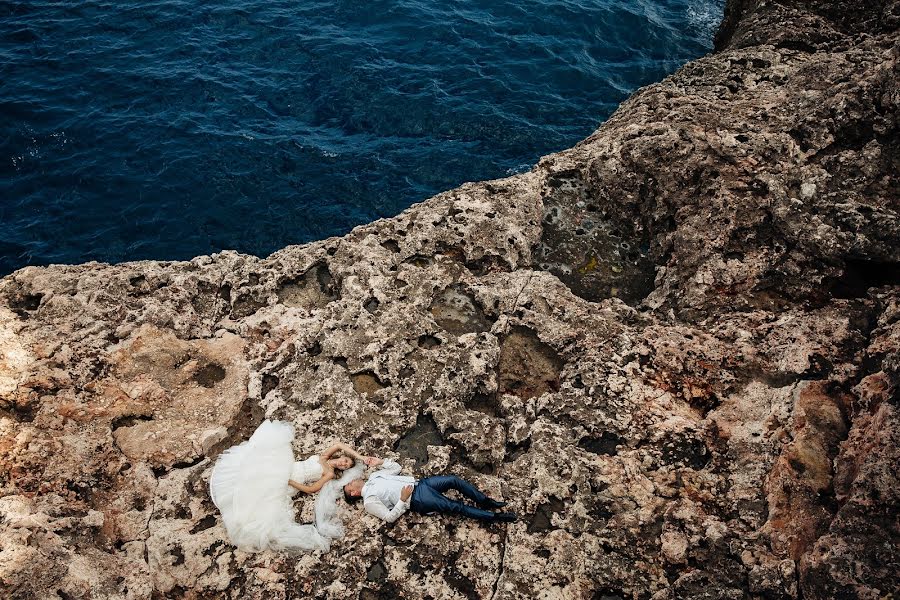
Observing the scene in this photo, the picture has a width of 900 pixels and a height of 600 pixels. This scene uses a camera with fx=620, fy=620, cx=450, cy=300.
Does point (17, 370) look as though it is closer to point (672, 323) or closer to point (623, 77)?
point (672, 323)

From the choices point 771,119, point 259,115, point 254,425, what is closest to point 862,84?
point 771,119

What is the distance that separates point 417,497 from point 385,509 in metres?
0.38

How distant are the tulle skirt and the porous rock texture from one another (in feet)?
0.60

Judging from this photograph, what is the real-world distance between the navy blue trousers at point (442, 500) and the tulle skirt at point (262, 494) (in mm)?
942

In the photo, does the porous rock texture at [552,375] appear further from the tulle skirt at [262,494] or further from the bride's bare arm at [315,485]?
the bride's bare arm at [315,485]

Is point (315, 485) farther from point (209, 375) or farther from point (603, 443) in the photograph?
point (603, 443)

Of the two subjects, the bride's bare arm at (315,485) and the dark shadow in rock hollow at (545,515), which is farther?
the bride's bare arm at (315,485)

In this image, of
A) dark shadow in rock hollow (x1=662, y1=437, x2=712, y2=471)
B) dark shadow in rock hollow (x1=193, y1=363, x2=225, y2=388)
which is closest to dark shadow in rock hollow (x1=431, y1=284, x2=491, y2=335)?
dark shadow in rock hollow (x1=662, y1=437, x2=712, y2=471)

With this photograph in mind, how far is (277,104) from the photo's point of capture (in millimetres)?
19516

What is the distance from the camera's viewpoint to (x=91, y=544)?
651cm

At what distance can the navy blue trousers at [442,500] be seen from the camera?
6.74m

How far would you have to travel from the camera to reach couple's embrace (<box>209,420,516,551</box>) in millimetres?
6746

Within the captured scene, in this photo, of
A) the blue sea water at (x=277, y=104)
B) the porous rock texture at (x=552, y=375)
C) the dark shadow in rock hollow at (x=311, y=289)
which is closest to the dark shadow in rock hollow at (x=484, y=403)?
the porous rock texture at (x=552, y=375)

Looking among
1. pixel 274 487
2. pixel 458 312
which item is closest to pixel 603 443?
pixel 458 312
